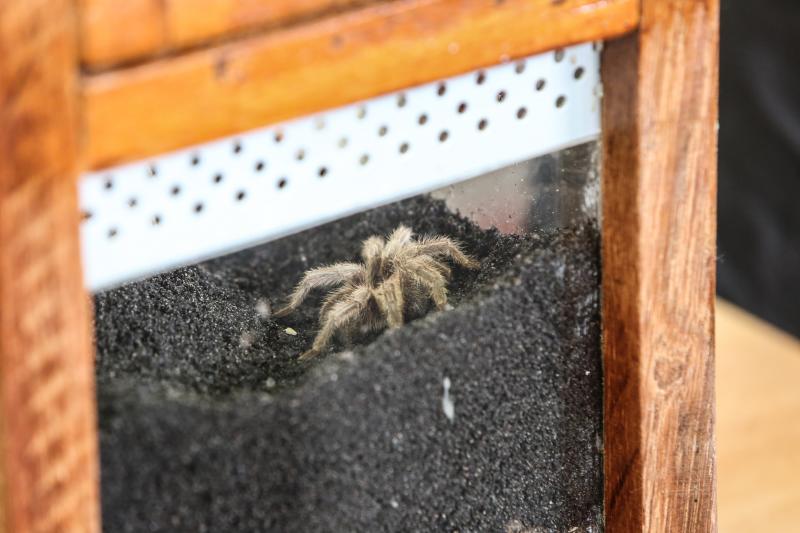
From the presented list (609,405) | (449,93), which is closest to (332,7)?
(449,93)

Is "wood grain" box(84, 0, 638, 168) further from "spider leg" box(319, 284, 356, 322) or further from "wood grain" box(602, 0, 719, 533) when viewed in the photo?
"spider leg" box(319, 284, 356, 322)

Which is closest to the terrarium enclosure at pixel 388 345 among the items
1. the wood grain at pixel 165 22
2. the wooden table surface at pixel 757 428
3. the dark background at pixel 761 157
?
the wood grain at pixel 165 22

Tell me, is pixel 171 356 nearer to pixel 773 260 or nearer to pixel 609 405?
pixel 609 405

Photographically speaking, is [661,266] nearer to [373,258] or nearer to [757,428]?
[373,258]

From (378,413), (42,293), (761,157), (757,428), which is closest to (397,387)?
(378,413)

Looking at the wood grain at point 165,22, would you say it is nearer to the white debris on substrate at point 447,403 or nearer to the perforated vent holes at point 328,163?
the perforated vent holes at point 328,163
